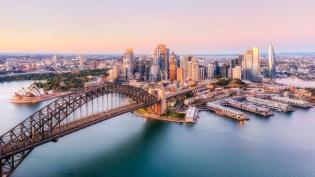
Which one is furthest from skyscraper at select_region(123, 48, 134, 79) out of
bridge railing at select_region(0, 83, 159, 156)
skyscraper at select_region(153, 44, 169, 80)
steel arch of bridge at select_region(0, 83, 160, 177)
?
steel arch of bridge at select_region(0, 83, 160, 177)

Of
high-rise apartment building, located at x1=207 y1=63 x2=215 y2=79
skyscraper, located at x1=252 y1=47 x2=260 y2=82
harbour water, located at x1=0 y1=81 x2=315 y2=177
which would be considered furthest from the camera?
high-rise apartment building, located at x1=207 y1=63 x2=215 y2=79

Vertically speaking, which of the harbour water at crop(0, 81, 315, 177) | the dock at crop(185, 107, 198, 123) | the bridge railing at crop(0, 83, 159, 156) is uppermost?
the bridge railing at crop(0, 83, 159, 156)

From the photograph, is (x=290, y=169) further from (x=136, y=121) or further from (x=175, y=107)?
(x=175, y=107)

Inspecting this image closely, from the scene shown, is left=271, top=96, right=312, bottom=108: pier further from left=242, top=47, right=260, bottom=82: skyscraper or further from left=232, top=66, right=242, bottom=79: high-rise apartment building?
left=242, top=47, right=260, bottom=82: skyscraper

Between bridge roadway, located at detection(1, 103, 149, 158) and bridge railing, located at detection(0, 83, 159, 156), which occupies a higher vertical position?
bridge railing, located at detection(0, 83, 159, 156)

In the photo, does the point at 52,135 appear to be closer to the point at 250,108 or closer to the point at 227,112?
the point at 227,112
